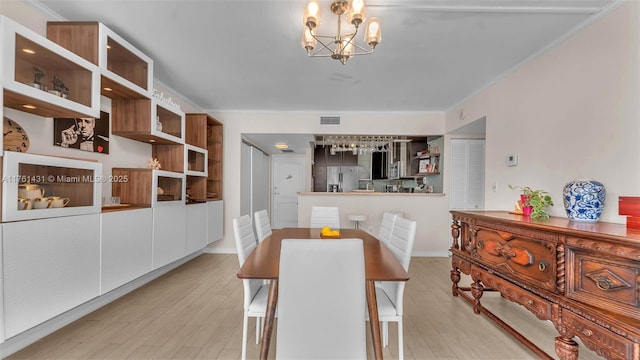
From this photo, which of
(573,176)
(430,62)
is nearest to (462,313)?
(573,176)

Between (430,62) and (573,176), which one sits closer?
(573,176)

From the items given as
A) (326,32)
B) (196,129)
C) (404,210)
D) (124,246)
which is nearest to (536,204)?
(326,32)

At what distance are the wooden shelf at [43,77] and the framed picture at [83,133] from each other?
20 centimetres

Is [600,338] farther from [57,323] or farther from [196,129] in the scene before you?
[196,129]

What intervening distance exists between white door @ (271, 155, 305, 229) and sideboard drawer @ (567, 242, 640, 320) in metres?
6.99

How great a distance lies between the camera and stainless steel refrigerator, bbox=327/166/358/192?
8281 mm

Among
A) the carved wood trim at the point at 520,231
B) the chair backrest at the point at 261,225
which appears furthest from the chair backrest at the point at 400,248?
the chair backrest at the point at 261,225

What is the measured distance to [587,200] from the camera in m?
1.89

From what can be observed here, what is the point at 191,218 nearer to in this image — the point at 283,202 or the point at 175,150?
the point at 175,150

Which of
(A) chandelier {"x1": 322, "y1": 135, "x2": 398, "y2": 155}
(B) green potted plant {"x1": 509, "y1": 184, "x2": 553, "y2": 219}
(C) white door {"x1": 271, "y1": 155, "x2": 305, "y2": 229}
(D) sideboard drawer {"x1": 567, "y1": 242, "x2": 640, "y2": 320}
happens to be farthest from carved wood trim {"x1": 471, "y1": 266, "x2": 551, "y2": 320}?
(C) white door {"x1": 271, "y1": 155, "x2": 305, "y2": 229}

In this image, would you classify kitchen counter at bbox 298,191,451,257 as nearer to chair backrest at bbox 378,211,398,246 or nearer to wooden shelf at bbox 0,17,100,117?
chair backrest at bbox 378,211,398,246

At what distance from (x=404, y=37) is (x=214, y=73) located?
7.35ft

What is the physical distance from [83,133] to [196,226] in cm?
184

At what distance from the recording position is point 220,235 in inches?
187
